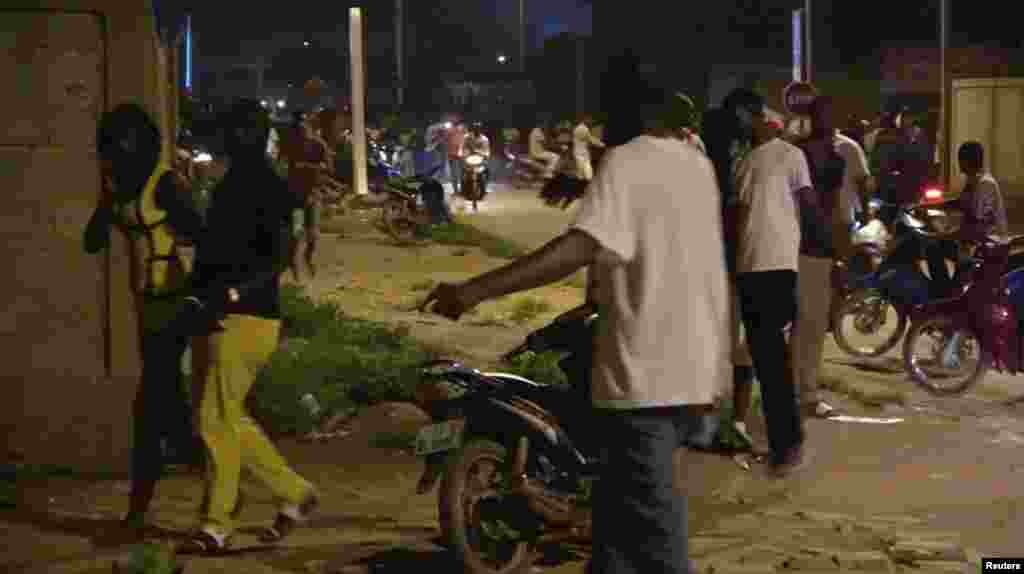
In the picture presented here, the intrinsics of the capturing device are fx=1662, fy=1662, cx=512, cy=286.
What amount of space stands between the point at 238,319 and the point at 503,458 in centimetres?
119

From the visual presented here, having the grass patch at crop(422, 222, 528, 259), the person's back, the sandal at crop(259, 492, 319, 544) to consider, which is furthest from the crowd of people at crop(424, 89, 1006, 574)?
the grass patch at crop(422, 222, 528, 259)

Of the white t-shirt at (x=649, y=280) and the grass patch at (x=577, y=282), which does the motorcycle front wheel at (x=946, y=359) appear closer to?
the grass patch at (x=577, y=282)

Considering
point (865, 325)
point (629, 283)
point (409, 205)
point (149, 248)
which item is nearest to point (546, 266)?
Result: point (629, 283)

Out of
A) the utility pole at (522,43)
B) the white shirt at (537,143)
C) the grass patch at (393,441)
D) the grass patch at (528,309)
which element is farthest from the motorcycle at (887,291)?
the utility pole at (522,43)

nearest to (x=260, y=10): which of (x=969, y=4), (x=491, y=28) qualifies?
(x=491, y=28)

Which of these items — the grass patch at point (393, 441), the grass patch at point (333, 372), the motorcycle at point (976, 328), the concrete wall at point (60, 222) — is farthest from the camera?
the motorcycle at point (976, 328)

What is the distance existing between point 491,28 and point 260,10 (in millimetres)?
15121

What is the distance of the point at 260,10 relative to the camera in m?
52.5

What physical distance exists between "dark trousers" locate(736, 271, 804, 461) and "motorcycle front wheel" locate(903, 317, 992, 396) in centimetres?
318

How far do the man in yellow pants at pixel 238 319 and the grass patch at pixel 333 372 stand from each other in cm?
199

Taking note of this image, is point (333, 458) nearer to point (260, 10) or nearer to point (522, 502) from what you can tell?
point (522, 502)

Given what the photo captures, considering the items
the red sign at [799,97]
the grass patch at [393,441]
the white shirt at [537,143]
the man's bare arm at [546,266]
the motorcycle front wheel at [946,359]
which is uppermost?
the white shirt at [537,143]

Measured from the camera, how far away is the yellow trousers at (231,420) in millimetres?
6617

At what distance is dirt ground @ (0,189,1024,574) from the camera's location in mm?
6848
